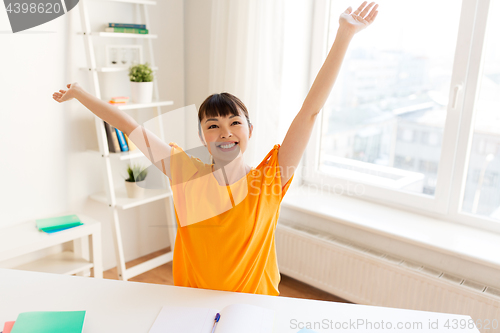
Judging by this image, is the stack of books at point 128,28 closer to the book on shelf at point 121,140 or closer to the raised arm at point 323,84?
the book on shelf at point 121,140

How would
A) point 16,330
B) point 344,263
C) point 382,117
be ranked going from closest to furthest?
point 16,330 < point 344,263 < point 382,117

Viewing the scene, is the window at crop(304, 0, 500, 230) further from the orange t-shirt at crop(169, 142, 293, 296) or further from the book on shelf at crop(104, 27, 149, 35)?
the orange t-shirt at crop(169, 142, 293, 296)

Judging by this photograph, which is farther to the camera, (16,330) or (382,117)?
(382,117)

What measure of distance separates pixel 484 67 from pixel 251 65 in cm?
119

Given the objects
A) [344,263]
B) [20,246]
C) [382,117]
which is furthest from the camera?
[382,117]

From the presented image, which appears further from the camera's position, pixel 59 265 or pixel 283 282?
pixel 283 282

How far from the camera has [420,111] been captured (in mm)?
2182

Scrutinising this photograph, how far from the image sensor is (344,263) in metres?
2.16

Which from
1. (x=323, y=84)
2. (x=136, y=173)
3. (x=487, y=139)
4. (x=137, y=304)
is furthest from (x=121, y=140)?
(x=487, y=139)

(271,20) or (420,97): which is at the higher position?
(271,20)

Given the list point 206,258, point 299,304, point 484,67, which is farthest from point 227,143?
point 484,67

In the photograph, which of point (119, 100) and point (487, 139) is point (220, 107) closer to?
point (119, 100)

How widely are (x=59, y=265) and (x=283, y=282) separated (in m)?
1.33

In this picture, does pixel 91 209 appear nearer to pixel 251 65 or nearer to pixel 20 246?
pixel 20 246
